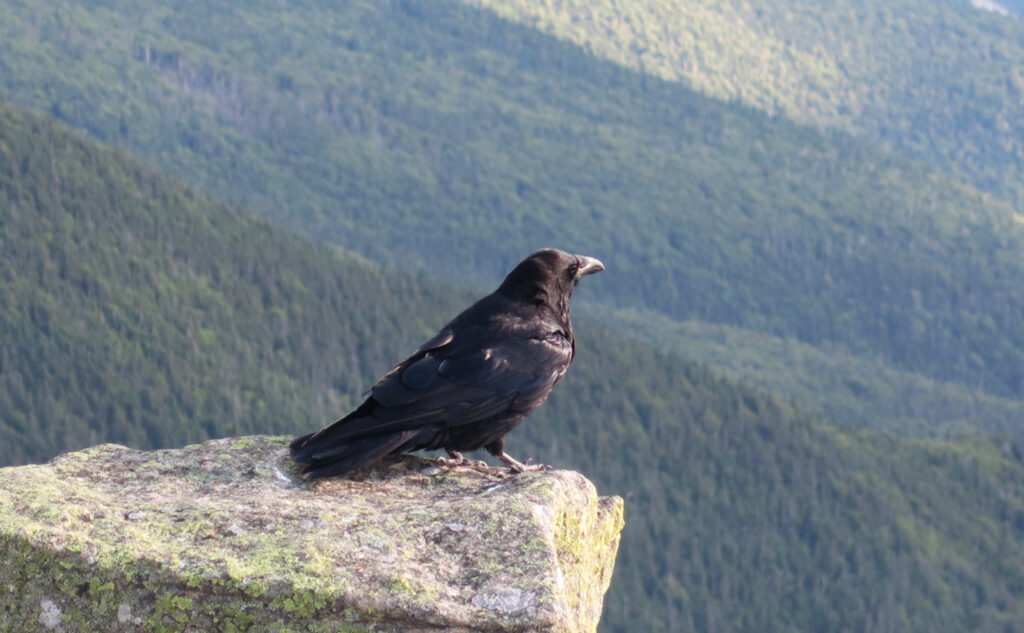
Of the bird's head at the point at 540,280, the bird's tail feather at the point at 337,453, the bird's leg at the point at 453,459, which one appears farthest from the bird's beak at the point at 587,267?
the bird's tail feather at the point at 337,453

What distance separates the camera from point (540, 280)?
17281 millimetres

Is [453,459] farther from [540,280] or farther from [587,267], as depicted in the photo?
[587,267]

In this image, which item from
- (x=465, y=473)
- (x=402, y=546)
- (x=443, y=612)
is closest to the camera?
(x=443, y=612)

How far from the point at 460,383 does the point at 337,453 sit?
184cm

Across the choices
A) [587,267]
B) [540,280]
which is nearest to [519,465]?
[540,280]

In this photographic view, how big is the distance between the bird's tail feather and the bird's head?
134 inches

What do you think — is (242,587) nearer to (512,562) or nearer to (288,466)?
(512,562)

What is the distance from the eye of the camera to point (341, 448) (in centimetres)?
1409

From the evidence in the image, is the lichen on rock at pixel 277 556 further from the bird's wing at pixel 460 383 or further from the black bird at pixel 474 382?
the bird's wing at pixel 460 383

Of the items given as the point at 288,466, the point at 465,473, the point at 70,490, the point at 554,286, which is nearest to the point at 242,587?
the point at 70,490

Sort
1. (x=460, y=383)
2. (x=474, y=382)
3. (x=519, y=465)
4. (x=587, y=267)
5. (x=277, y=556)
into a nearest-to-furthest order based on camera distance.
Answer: (x=277, y=556)
(x=460, y=383)
(x=474, y=382)
(x=519, y=465)
(x=587, y=267)

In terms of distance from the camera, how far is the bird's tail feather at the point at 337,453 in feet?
45.8

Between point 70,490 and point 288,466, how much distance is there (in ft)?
7.35

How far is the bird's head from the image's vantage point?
1725 cm
